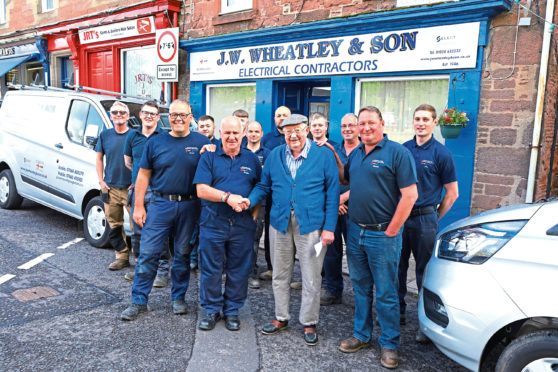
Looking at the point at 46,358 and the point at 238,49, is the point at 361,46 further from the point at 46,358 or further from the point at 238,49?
the point at 46,358

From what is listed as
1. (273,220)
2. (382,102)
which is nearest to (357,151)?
(273,220)

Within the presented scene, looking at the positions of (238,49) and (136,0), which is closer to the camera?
(238,49)

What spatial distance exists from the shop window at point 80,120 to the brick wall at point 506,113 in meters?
5.53

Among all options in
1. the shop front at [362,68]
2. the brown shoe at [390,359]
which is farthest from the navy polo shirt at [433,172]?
the shop front at [362,68]

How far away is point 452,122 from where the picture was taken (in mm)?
6871

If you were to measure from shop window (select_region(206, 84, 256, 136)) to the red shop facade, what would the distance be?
3.79 feet

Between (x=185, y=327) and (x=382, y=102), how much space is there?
5.70 metres

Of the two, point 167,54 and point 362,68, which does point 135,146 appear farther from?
point 167,54

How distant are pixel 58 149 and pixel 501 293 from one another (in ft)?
20.5

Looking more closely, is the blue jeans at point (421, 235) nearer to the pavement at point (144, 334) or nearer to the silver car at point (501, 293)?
the pavement at point (144, 334)

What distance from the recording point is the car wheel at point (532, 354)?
8.64 feet

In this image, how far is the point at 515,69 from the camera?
6.69m

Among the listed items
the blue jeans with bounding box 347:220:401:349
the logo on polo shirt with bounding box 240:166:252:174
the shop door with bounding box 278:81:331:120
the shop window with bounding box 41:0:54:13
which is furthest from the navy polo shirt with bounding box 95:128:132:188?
the shop window with bounding box 41:0:54:13

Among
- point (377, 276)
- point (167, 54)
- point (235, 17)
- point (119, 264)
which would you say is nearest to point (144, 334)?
point (119, 264)
